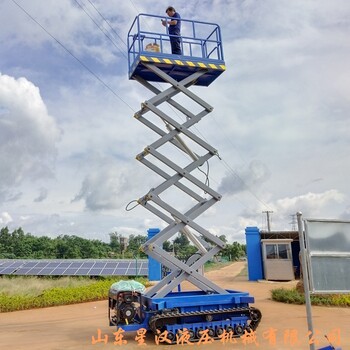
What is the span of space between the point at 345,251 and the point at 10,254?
57.0 m

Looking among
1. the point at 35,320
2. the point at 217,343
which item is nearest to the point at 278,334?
the point at 217,343

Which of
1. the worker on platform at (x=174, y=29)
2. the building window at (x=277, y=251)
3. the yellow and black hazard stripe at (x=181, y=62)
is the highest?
the worker on platform at (x=174, y=29)

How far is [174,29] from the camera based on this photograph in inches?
366

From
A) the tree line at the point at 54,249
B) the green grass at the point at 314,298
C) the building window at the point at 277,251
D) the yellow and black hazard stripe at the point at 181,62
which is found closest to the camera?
the yellow and black hazard stripe at the point at 181,62

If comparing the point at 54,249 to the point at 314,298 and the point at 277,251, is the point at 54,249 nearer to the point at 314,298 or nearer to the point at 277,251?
the point at 277,251

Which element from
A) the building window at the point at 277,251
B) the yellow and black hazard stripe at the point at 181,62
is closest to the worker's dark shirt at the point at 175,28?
the yellow and black hazard stripe at the point at 181,62

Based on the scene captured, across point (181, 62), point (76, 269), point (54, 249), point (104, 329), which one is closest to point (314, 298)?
point (104, 329)

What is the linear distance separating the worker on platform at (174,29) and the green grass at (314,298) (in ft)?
29.8

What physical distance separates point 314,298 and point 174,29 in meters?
9.64

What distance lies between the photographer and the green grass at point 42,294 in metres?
12.8

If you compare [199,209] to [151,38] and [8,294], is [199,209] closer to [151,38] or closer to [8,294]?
[151,38]

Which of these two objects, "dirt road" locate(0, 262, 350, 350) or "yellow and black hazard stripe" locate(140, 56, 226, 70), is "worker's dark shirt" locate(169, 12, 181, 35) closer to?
"yellow and black hazard stripe" locate(140, 56, 226, 70)

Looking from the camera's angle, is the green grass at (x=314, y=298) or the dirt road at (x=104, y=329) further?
the green grass at (x=314, y=298)

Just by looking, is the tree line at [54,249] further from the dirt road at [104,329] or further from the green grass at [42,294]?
the dirt road at [104,329]
